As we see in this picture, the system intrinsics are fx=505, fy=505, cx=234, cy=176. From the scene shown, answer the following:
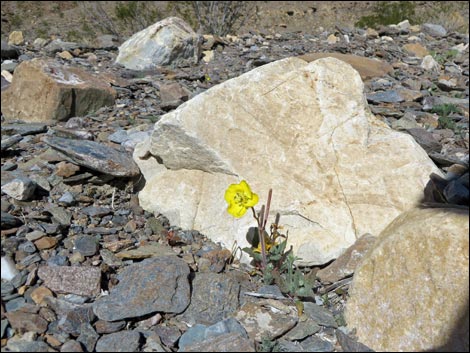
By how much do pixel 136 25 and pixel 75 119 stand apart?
858cm

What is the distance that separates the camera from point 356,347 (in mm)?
2402

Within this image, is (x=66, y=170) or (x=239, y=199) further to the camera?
(x=66, y=170)

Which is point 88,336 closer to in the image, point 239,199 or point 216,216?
point 239,199

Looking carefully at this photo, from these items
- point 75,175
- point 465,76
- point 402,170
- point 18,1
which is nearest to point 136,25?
point 18,1

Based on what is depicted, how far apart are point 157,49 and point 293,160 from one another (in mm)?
4172

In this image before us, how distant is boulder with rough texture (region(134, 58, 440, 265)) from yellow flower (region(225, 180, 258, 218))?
0.33m

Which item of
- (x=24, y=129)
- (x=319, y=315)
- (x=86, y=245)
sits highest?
(x=24, y=129)

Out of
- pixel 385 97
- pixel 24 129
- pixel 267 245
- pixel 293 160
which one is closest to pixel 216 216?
pixel 267 245

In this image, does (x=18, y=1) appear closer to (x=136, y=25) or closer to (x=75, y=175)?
(x=136, y=25)

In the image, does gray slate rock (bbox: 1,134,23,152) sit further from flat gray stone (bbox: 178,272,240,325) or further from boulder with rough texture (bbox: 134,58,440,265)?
flat gray stone (bbox: 178,272,240,325)

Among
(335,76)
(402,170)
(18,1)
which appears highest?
(335,76)

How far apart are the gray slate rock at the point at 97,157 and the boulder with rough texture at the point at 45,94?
3.27 feet

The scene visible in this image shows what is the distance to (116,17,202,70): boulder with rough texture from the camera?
695 cm

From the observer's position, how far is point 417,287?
7.50 feet
